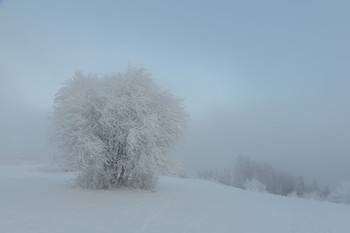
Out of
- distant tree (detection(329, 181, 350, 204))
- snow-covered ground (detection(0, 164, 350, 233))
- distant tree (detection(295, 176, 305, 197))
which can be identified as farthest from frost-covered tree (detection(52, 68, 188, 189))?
distant tree (detection(295, 176, 305, 197))

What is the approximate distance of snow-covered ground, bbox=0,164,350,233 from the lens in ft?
33.5

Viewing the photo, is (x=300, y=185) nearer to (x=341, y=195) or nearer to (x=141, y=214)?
(x=341, y=195)

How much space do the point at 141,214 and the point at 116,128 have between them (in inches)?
224

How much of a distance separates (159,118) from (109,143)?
2848mm

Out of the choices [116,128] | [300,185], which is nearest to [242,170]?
[300,185]

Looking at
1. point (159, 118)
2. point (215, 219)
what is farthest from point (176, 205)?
point (159, 118)

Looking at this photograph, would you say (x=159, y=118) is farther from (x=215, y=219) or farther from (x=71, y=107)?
(x=215, y=219)

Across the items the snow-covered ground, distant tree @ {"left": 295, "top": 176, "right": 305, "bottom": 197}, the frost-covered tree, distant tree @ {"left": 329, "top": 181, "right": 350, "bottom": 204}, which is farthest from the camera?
distant tree @ {"left": 295, "top": 176, "right": 305, "bottom": 197}

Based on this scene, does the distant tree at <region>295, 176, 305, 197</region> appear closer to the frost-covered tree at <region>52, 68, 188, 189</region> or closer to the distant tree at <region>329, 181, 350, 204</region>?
the distant tree at <region>329, 181, 350, 204</region>

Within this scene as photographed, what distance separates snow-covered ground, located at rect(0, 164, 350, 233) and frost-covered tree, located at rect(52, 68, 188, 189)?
1118mm

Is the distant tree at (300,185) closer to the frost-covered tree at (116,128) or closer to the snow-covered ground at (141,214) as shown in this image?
the snow-covered ground at (141,214)

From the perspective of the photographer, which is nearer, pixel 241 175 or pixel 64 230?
pixel 64 230

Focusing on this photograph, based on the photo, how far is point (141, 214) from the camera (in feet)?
40.0

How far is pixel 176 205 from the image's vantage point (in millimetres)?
14586
